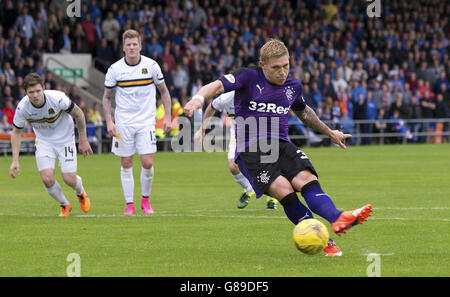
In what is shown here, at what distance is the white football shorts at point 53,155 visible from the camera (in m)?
12.1

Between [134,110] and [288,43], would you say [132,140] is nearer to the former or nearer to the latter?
[134,110]

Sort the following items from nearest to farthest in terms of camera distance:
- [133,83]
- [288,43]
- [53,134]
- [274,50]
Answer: [274,50] → [53,134] → [133,83] → [288,43]

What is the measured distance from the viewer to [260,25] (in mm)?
34469

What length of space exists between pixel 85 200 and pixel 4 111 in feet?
45.5

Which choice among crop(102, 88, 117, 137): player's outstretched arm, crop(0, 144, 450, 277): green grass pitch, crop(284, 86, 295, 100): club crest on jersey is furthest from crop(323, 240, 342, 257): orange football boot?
crop(102, 88, 117, 137): player's outstretched arm

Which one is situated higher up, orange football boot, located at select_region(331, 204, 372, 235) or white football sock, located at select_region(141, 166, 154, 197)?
orange football boot, located at select_region(331, 204, 372, 235)

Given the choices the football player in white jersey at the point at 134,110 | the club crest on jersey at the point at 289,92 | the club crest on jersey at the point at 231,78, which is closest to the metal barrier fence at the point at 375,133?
the football player in white jersey at the point at 134,110

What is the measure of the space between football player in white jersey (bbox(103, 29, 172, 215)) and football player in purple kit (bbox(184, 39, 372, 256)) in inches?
158

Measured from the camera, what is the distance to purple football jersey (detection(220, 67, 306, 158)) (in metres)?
8.27

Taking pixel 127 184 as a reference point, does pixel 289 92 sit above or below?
above

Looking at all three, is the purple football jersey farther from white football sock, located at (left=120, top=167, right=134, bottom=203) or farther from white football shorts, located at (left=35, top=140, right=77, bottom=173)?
white football shorts, located at (left=35, top=140, right=77, bottom=173)

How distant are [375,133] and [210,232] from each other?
76.4 ft

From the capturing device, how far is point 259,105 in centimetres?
827

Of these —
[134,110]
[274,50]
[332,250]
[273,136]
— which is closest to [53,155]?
[134,110]
